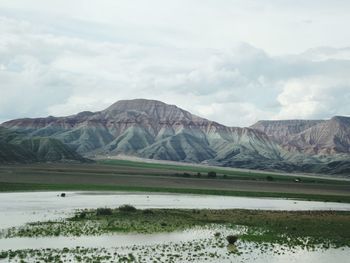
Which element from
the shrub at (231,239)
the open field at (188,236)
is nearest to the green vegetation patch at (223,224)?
the open field at (188,236)

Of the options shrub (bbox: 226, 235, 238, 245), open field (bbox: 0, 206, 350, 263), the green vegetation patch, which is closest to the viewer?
open field (bbox: 0, 206, 350, 263)

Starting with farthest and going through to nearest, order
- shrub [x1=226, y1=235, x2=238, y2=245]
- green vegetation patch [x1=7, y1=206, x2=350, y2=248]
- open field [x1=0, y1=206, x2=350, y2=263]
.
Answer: green vegetation patch [x1=7, y1=206, x2=350, y2=248] → shrub [x1=226, y1=235, x2=238, y2=245] → open field [x1=0, y1=206, x2=350, y2=263]

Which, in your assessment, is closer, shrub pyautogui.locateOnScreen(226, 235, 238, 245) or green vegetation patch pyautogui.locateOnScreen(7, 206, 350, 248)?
shrub pyautogui.locateOnScreen(226, 235, 238, 245)

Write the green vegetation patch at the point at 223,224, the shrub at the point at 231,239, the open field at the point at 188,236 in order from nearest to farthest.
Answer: the open field at the point at 188,236, the shrub at the point at 231,239, the green vegetation patch at the point at 223,224

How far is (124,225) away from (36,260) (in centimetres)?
2102

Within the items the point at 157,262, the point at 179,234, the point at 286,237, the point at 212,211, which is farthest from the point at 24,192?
the point at 157,262

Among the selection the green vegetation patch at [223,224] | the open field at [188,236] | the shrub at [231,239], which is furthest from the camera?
the green vegetation patch at [223,224]

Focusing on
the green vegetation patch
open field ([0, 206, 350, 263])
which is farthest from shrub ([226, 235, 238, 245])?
the green vegetation patch

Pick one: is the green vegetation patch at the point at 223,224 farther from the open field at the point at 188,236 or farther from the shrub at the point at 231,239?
the shrub at the point at 231,239

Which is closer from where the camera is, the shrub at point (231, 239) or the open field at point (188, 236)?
the open field at point (188, 236)

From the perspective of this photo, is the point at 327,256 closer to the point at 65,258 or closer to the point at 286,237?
the point at 286,237

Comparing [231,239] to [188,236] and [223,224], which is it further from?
[223,224]

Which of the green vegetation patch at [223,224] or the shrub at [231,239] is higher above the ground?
the shrub at [231,239]

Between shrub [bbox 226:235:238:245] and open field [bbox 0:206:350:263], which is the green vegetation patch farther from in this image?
shrub [bbox 226:235:238:245]
